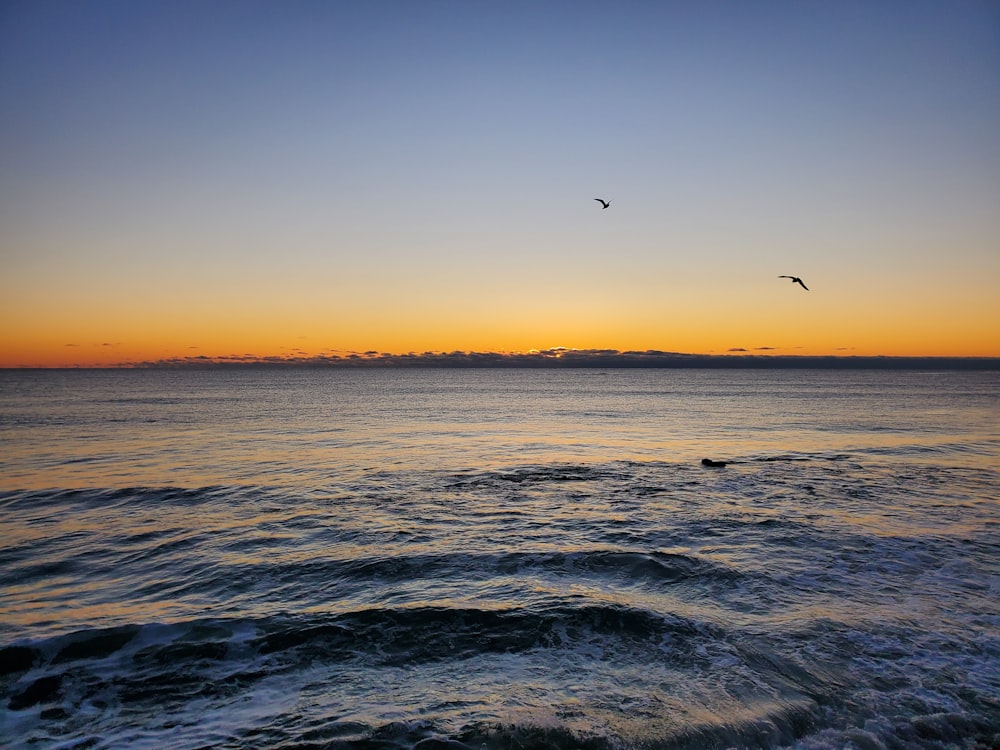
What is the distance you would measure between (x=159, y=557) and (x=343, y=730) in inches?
434

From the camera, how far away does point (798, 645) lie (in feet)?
35.2

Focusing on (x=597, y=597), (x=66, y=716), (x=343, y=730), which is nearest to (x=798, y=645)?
(x=597, y=597)

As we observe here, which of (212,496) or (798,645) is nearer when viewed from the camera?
(798,645)

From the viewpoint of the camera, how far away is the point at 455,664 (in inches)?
405

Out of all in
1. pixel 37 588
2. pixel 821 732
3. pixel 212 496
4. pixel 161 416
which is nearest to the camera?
pixel 821 732

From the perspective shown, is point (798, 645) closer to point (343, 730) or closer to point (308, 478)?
point (343, 730)

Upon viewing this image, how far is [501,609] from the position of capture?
12.4 m

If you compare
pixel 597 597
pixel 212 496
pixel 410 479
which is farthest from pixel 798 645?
pixel 212 496

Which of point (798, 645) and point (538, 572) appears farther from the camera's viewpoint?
point (538, 572)

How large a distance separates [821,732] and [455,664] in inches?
224

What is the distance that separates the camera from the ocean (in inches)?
337

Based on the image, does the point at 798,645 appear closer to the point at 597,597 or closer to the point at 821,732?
the point at 821,732

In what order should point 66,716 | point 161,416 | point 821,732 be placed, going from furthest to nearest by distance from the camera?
point 161,416, point 66,716, point 821,732

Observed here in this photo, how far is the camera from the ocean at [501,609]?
A: 8570mm
